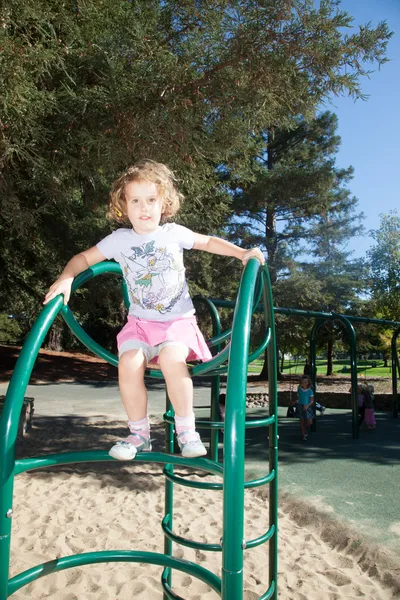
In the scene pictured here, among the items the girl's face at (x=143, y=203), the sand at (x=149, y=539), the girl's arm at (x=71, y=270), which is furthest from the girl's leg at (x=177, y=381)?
the sand at (x=149, y=539)

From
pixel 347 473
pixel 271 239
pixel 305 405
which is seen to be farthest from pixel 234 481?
pixel 271 239

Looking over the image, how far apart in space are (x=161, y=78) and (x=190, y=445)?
3.93 m

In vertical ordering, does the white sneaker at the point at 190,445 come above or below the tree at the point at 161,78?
below

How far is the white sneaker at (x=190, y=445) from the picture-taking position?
1.49 m

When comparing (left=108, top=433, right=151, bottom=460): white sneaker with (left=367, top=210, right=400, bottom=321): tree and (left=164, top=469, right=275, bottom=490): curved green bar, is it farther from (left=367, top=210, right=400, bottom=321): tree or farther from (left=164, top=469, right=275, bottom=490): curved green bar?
(left=367, top=210, right=400, bottom=321): tree

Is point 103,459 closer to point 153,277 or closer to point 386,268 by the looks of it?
point 153,277

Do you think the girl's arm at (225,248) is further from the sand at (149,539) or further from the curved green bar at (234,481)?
the sand at (149,539)

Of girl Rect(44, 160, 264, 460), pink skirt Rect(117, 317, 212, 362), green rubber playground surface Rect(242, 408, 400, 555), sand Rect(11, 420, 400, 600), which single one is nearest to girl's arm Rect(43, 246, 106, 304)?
girl Rect(44, 160, 264, 460)

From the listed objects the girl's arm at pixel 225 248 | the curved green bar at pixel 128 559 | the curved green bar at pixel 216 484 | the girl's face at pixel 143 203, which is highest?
the girl's face at pixel 143 203

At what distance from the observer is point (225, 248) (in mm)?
1866

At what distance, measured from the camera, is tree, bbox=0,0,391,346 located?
179 inches

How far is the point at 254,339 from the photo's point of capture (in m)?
15.6

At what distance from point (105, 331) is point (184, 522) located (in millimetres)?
19721

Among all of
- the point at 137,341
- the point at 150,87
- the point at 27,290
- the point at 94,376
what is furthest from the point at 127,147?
the point at 94,376
